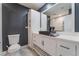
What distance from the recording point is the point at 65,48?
3.23 feet

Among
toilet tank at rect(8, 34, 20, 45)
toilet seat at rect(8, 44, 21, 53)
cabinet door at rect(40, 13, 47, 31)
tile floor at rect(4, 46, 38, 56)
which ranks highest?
cabinet door at rect(40, 13, 47, 31)

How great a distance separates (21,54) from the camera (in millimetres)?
1154

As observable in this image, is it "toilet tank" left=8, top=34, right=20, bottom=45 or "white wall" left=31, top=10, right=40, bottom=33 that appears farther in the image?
"white wall" left=31, top=10, right=40, bottom=33

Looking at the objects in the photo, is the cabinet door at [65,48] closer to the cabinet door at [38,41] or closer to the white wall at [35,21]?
the cabinet door at [38,41]

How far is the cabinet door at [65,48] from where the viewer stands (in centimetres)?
90

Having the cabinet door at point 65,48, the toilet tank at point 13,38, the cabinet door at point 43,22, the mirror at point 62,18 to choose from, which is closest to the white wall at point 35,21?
the cabinet door at point 43,22

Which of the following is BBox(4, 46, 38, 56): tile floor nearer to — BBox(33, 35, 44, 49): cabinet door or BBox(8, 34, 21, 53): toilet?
BBox(8, 34, 21, 53): toilet

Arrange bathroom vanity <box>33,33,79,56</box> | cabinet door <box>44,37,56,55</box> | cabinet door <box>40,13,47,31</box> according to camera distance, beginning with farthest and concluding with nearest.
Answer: cabinet door <box>40,13,47,31</box> < cabinet door <box>44,37,56,55</box> < bathroom vanity <box>33,33,79,56</box>

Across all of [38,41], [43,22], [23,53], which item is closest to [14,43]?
[23,53]

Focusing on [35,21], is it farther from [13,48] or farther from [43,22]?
[13,48]

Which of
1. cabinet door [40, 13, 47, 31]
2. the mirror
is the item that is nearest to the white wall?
cabinet door [40, 13, 47, 31]

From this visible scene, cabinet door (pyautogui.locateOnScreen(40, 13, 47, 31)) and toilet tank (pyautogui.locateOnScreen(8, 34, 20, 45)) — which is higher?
cabinet door (pyautogui.locateOnScreen(40, 13, 47, 31))

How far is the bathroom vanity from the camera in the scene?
89cm

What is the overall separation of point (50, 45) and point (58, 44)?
0.47 feet
